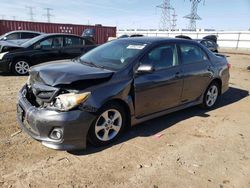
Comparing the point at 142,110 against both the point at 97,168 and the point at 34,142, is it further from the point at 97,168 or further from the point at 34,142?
the point at 34,142

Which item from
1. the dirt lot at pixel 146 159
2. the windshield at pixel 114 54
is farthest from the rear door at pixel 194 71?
the windshield at pixel 114 54

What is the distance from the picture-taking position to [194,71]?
5336mm

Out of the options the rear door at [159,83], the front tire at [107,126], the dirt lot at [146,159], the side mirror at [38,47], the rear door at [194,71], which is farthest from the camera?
the side mirror at [38,47]

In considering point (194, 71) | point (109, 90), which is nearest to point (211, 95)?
point (194, 71)

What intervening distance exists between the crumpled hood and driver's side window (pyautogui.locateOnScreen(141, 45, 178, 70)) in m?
0.83

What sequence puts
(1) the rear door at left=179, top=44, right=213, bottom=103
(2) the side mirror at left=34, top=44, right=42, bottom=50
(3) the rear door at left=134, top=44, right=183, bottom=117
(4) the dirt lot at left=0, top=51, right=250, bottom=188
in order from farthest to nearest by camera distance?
(2) the side mirror at left=34, top=44, right=42, bottom=50, (1) the rear door at left=179, top=44, right=213, bottom=103, (3) the rear door at left=134, top=44, right=183, bottom=117, (4) the dirt lot at left=0, top=51, right=250, bottom=188

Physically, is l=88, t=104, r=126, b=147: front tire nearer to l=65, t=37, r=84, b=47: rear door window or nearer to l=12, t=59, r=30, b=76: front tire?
l=12, t=59, r=30, b=76: front tire

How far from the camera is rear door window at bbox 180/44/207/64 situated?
17.0 ft

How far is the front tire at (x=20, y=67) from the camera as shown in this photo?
895 centimetres

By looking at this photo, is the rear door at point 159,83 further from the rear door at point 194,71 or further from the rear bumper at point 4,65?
the rear bumper at point 4,65

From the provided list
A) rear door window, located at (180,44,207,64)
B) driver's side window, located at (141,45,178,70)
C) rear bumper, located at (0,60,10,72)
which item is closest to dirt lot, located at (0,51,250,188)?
driver's side window, located at (141,45,178,70)

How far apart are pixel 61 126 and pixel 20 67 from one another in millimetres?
6340

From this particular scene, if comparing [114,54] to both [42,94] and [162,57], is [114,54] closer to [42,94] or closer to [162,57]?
[162,57]

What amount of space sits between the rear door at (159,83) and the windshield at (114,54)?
0.25 meters
